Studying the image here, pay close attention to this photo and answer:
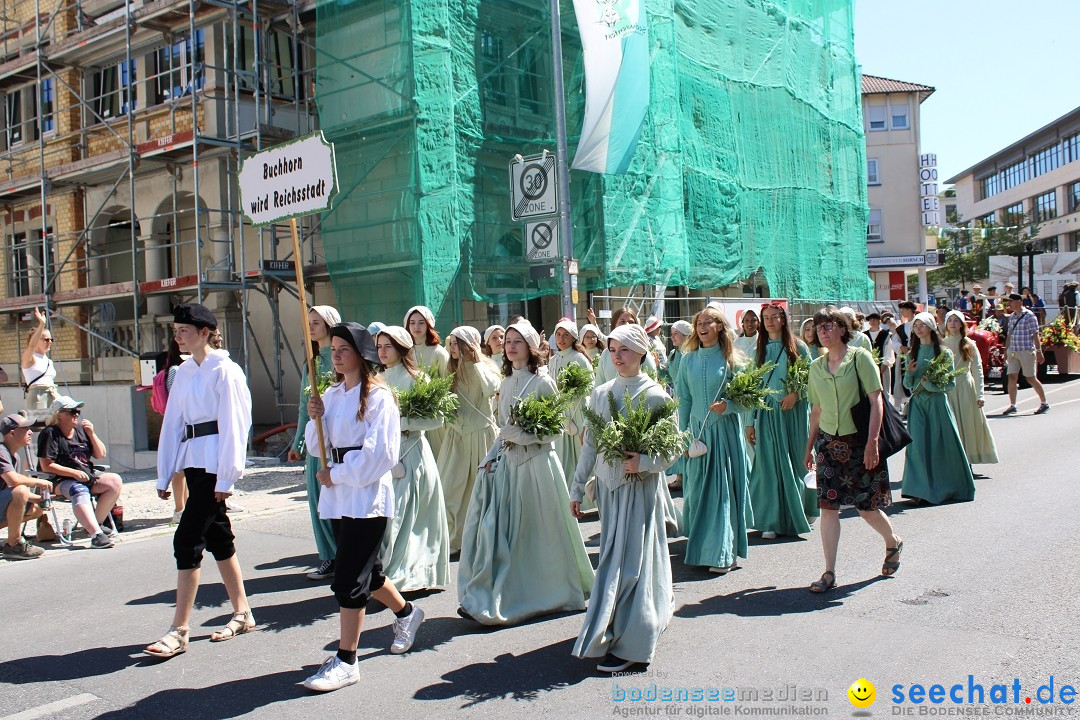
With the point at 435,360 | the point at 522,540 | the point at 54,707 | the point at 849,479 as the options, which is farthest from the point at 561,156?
the point at 54,707

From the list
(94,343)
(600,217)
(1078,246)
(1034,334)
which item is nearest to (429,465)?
→ (600,217)

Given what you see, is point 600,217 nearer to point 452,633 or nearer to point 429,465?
point 429,465

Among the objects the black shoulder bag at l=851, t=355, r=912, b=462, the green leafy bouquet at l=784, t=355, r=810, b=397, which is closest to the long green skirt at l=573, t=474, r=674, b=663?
the black shoulder bag at l=851, t=355, r=912, b=462

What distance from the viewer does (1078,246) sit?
212ft

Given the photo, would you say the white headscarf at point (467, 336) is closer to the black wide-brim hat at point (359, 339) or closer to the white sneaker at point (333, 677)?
the black wide-brim hat at point (359, 339)

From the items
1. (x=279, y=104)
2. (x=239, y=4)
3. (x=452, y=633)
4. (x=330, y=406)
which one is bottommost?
(x=452, y=633)

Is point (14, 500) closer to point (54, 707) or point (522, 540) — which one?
point (54, 707)

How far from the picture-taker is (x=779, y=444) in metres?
8.06

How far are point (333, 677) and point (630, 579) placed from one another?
1.59m

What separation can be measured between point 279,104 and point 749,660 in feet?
47.5

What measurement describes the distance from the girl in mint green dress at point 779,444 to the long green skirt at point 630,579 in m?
2.64

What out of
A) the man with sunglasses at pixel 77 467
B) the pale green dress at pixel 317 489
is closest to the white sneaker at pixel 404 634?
the pale green dress at pixel 317 489

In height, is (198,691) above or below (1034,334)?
below

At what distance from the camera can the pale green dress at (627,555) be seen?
4789 mm
